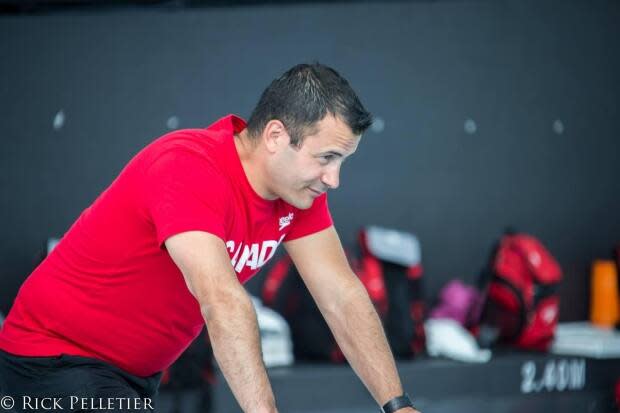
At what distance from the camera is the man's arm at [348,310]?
7.52ft

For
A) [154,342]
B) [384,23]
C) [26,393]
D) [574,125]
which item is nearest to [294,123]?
[154,342]

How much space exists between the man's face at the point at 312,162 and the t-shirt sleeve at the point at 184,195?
0.15 metres

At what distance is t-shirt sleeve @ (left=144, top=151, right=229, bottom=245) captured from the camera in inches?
81.4

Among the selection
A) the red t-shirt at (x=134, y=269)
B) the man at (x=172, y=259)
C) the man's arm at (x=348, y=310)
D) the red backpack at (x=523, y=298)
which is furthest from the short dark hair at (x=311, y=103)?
the red backpack at (x=523, y=298)

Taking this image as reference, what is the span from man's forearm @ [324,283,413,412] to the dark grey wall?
7.69 feet

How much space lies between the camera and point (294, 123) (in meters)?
2.29

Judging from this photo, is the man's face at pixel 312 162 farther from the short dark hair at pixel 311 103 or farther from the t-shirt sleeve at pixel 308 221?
the t-shirt sleeve at pixel 308 221

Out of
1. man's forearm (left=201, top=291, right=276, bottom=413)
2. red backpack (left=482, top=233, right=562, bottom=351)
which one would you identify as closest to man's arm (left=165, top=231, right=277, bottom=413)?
man's forearm (left=201, top=291, right=276, bottom=413)

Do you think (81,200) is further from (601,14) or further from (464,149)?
(601,14)

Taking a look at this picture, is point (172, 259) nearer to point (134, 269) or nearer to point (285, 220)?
point (134, 269)

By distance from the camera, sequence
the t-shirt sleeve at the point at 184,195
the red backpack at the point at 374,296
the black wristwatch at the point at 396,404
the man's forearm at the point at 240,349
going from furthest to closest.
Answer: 1. the red backpack at the point at 374,296
2. the black wristwatch at the point at 396,404
3. the t-shirt sleeve at the point at 184,195
4. the man's forearm at the point at 240,349

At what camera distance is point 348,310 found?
2406mm

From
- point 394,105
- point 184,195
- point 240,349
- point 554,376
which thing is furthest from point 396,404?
point 394,105

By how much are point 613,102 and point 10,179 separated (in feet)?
10.1
